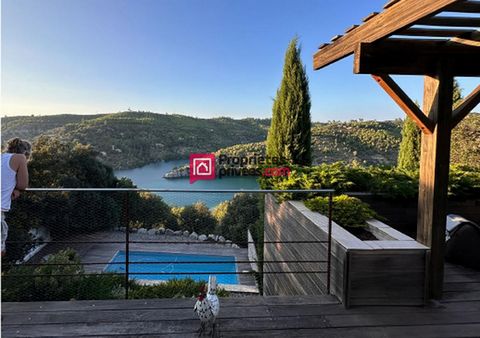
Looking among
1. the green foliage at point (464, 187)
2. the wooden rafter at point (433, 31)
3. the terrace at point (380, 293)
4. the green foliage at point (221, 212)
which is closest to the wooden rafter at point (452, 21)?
the terrace at point (380, 293)

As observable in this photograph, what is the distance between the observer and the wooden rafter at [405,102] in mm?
2645

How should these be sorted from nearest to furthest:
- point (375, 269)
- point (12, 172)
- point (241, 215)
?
point (12, 172) → point (375, 269) → point (241, 215)

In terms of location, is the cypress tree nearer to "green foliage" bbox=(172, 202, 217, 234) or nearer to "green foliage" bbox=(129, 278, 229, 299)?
"green foliage" bbox=(172, 202, 217, 234)

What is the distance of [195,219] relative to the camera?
8555 millimetres

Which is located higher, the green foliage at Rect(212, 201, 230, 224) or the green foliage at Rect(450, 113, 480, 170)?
the green foliage at Rect(450, 113, 480, 170)

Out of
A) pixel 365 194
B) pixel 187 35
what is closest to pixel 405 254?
pixel 365 194

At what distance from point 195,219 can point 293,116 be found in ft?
11.8

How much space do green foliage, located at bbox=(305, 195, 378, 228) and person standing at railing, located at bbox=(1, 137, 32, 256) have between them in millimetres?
2728

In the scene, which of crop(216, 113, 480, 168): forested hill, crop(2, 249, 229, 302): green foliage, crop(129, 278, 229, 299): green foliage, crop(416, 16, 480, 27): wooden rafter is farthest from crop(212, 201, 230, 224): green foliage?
crop(416, 16, 480, 27): wooden rafter

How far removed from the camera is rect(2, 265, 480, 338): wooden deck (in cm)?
220

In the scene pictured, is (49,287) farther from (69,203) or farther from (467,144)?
(467,144)

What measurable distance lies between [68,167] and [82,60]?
24.0ft
